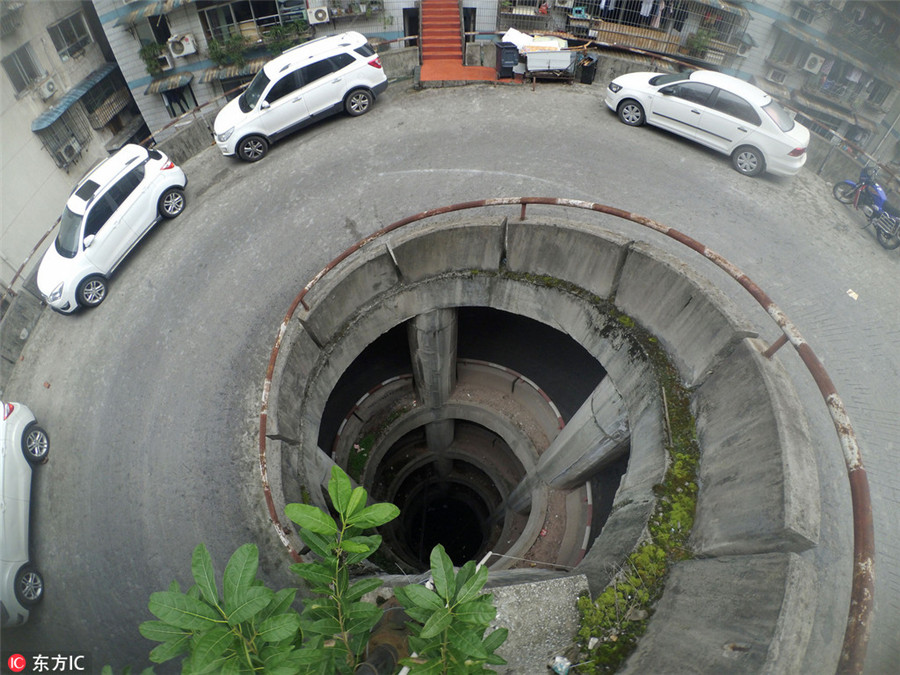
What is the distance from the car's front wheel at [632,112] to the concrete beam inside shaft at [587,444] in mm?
9541

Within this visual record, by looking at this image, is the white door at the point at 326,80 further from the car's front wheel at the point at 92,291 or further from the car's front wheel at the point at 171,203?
the car's front wheel at the point at 92,291

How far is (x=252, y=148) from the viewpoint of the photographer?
15906mm

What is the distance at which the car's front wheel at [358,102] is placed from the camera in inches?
664

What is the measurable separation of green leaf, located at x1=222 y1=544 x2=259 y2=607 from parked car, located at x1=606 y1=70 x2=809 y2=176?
16.5 metres

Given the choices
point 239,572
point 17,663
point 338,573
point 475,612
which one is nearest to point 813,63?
point 475,612

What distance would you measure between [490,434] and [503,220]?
1011 cm

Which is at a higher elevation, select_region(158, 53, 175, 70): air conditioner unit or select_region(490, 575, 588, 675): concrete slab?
select_region(158, 53, 175, 70): air conditioner unit

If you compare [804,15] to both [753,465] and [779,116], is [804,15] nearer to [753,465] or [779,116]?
[779,116]

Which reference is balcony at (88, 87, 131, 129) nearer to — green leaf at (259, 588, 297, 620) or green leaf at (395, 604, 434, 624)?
green leaf at (259, 588, 297, 620)

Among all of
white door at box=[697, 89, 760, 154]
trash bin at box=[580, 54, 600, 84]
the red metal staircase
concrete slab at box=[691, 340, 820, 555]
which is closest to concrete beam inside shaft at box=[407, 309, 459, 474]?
concrete slab at box=[691, 340, 820, 555]

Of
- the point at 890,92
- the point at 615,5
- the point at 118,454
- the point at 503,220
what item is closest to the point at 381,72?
the point at 503,220

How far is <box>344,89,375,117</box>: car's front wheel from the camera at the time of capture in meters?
16.9

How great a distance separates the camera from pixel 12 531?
9.84 meters

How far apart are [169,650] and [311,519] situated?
1.38 meters
